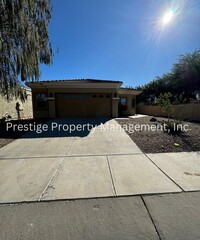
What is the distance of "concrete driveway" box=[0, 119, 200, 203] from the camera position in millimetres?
2945

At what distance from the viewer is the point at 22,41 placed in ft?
26.4

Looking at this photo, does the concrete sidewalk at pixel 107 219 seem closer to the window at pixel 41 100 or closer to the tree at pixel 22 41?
the tree at pixel 22 41

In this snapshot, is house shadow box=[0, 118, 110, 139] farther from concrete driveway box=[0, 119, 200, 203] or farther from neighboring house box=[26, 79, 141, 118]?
neighboring house box=[26, 79, 141, 118]

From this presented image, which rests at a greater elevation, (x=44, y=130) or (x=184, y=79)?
(x=184, y=79)

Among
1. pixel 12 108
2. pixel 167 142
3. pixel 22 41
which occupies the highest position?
pixel 22 41

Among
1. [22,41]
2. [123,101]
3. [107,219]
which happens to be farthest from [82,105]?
[107,219]

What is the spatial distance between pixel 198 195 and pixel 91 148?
3.62 meters

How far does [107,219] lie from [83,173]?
1548 millimetres

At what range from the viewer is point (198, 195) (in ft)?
9.13

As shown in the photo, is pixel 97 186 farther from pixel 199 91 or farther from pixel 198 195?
pixel 199 91

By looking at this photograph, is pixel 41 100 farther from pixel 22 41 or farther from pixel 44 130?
pixel 22 41

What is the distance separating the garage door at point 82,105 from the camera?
1407 cm

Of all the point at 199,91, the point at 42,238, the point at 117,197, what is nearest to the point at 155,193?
the point at 117,197

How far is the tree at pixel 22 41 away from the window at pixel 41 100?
17.9 feet
